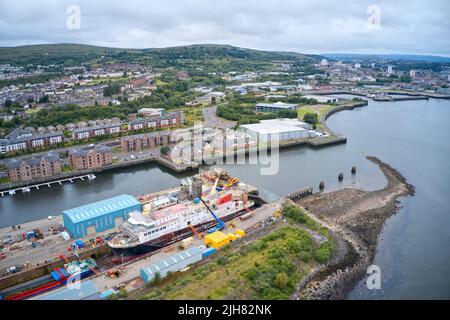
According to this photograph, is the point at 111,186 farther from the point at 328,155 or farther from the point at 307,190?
the point at 328,155

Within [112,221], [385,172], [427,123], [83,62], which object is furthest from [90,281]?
[83,62]

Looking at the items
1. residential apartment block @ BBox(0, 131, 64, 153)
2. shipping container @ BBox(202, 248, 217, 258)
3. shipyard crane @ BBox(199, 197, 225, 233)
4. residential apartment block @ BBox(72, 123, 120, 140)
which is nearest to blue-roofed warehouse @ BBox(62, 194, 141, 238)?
shipyard crane @ BBox(199, 197, 225, 233)

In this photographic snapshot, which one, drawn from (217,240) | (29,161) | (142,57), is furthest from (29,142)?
(142,57)

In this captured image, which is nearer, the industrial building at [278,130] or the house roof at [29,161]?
the house roof at [29,161]

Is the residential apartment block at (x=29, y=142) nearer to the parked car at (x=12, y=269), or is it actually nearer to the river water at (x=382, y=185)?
the river water at (x=382, y=185)

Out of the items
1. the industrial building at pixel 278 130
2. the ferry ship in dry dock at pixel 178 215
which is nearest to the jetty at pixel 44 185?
the ferry ship in dry dock at pixel 178 215

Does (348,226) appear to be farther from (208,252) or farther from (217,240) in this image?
(208,252)

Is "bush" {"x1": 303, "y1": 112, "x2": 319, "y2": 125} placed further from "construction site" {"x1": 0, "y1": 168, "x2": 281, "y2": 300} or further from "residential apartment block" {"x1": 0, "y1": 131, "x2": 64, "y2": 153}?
"residential apartment block" {"x1": 0, "y1": 131, "x2": 64, "y2": 153}
